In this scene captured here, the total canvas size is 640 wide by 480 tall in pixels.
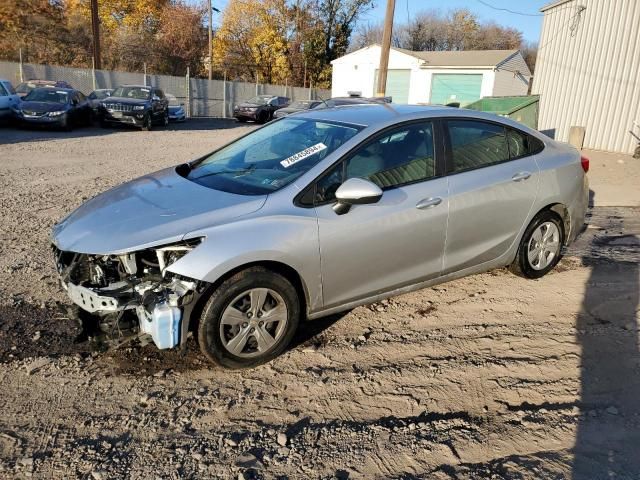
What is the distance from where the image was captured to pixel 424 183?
3975 mm

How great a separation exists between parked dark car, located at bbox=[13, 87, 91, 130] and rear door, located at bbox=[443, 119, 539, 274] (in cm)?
1577

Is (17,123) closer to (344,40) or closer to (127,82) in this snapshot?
(127,82)

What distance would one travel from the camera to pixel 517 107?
44.9ft

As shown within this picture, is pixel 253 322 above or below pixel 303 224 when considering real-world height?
below

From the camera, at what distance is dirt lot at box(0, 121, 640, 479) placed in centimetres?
264

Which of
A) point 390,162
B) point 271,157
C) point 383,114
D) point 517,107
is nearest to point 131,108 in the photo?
point 517,107

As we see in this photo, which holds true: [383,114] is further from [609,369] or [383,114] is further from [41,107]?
[41,107]

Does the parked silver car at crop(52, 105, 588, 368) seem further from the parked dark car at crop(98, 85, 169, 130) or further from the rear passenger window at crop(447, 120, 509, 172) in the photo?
the parked dark car at crop(98, 85, 169, 130)

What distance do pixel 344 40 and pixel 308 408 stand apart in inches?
1989

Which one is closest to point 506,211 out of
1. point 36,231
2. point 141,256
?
point 141,256

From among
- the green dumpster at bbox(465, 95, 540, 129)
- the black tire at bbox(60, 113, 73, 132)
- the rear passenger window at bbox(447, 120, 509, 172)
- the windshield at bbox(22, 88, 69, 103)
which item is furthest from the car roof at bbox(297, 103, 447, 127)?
the windshield at bbox(22, 88, 69, 103)

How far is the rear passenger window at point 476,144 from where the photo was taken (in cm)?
426

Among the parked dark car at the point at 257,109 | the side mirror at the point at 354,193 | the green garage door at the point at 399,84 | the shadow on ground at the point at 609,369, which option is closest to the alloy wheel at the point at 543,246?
the shadow on ground at the point at 609,369

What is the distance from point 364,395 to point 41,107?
16.8 metres
